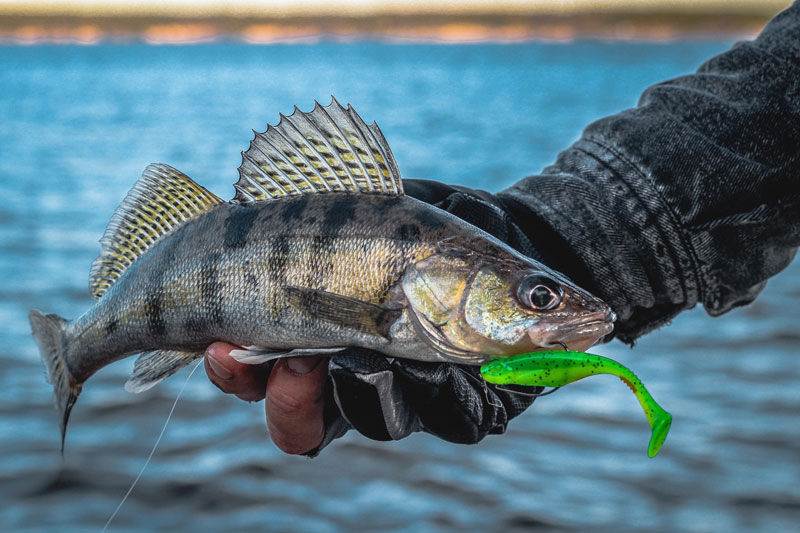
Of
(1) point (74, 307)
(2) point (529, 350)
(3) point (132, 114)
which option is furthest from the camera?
(3) point (132, 114)

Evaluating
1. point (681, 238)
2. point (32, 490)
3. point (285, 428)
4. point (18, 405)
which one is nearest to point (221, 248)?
point (285, 428)

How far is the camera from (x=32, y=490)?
8.47m

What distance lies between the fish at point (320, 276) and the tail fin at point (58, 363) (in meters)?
0.20

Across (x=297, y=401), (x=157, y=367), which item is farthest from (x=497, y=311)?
(x=157, y=367)

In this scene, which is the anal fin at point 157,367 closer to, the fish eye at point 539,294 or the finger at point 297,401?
the finger at point 297,401

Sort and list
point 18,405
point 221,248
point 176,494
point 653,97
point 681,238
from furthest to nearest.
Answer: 1. point 18,405
2. point 176,494
3. point 653,97
4. point 681,238
5. point 221,248

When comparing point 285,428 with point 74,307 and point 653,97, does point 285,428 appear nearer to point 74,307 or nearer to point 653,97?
point 653,97

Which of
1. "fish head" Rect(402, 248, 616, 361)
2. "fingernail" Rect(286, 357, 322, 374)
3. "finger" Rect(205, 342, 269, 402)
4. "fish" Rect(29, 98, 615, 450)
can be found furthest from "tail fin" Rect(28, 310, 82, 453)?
"fish head" Rect(402, 248, 616, 361)

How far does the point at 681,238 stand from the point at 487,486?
17.8 ft

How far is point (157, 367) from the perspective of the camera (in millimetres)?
3213

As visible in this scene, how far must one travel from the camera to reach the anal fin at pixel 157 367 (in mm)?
3178

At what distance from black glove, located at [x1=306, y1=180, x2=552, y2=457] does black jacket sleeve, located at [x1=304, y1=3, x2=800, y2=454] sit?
0.01 meters

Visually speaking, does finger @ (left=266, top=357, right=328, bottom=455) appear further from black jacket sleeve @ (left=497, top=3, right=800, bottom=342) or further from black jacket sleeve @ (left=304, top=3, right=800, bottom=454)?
black jacket sleeve @ (left=497, top=3, right=800, bottom=342)

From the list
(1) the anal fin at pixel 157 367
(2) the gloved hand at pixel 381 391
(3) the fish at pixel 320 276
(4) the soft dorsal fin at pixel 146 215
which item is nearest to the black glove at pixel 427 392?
(2) the gloved hand at pixel 381 391
